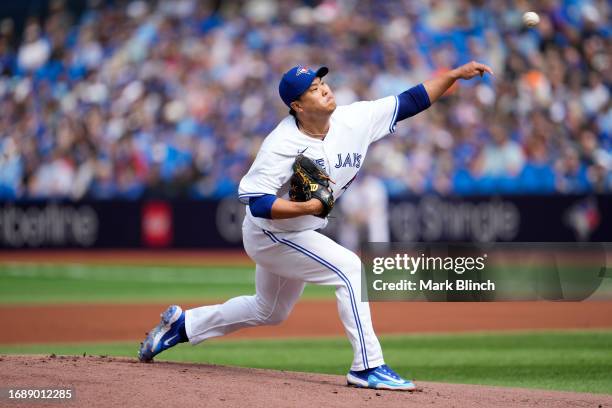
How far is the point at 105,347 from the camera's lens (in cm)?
904

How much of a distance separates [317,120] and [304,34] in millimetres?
14861

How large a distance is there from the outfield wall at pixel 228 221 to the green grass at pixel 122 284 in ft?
2.16

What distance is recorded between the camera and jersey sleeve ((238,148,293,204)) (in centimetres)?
546

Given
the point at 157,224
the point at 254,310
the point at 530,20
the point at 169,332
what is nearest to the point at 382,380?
the point at 254,310

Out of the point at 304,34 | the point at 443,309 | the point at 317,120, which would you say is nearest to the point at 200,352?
the point at 317,120

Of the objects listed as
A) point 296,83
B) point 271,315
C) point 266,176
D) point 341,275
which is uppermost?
point 296,83

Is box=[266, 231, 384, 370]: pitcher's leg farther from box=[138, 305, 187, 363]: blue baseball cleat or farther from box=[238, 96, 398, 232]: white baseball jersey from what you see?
box=[138, 305, 187, 363]: blue baseball cleat

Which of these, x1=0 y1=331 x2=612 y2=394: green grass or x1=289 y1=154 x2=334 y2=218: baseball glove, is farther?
x1=0 y1=331 x2=612 y2=394: green grass

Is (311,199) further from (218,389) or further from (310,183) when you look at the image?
(218,389)

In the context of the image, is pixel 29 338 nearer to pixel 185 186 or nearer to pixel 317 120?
pixel 317 120

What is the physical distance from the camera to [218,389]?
5.29 m

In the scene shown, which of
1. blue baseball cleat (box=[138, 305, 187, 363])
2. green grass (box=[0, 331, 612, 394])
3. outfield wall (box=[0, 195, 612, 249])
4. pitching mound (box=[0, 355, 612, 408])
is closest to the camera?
pitching mound (box=[0, 355, 612, 408])

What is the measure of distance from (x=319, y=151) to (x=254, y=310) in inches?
45.7

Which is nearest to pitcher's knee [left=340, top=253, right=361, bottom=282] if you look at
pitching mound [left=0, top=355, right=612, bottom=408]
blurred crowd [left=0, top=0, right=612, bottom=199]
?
pitching mound [left=0, top=355, right=612, bottom=408]
